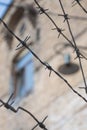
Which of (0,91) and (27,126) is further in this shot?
(0,91)

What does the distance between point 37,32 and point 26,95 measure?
1.19 metres

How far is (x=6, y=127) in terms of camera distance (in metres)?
9.66

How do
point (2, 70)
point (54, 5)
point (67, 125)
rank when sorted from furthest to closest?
point (2, 70)
point (54, 5)
point (67, 125)

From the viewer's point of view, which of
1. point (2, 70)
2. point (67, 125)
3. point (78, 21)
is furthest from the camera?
point (2, 70)

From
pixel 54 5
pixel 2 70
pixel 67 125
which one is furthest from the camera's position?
pixel 2 70

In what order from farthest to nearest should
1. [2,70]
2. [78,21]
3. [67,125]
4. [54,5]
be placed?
[2,70]
[54,5]
[78,21]
[67,125]

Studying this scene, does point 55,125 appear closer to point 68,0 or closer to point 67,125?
point 67,125

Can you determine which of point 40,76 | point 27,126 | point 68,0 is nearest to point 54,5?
point 68,0

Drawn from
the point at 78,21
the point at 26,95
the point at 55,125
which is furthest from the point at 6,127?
the point at 78,21

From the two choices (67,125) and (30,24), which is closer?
(67,125)

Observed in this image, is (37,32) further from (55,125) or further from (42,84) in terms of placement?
(55,125)

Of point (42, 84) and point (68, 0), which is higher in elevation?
point (68, 0)

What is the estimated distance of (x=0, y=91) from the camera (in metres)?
10.4

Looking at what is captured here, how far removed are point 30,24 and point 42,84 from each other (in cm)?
146
